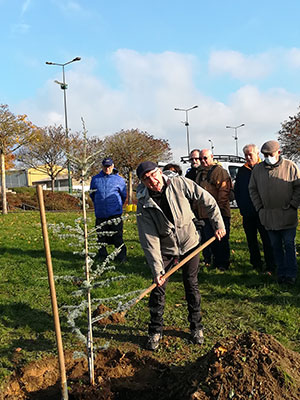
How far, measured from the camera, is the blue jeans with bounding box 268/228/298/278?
525 centimetres

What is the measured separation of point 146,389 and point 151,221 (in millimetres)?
1524

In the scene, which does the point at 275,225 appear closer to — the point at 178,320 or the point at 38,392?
the point at 178,320

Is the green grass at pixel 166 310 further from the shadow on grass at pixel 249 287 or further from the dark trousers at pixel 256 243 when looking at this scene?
the dark trousers at pixel 256 243

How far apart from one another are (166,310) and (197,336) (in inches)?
37.6

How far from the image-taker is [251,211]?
6047 millimetres

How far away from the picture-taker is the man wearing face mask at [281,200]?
17.0ft

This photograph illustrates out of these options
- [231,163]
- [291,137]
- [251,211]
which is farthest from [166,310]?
[291,137]

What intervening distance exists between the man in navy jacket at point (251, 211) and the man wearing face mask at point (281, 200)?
619mm

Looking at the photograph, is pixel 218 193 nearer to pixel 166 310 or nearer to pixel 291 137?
pixel 166 310

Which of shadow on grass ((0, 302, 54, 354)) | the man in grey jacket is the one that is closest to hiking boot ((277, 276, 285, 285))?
the man in grey jacket

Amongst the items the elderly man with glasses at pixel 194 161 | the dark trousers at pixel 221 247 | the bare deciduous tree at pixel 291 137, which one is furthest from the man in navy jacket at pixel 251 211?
the bare deciduous tree at pixel 291 137

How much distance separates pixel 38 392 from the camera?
3.07m

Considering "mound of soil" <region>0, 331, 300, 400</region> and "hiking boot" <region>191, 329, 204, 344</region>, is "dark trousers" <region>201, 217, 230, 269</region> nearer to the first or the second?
"hiking boot" <region>191, 329, 204, 344</region>

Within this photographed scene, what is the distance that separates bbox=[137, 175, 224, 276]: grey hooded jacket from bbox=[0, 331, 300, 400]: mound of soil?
91 cm
